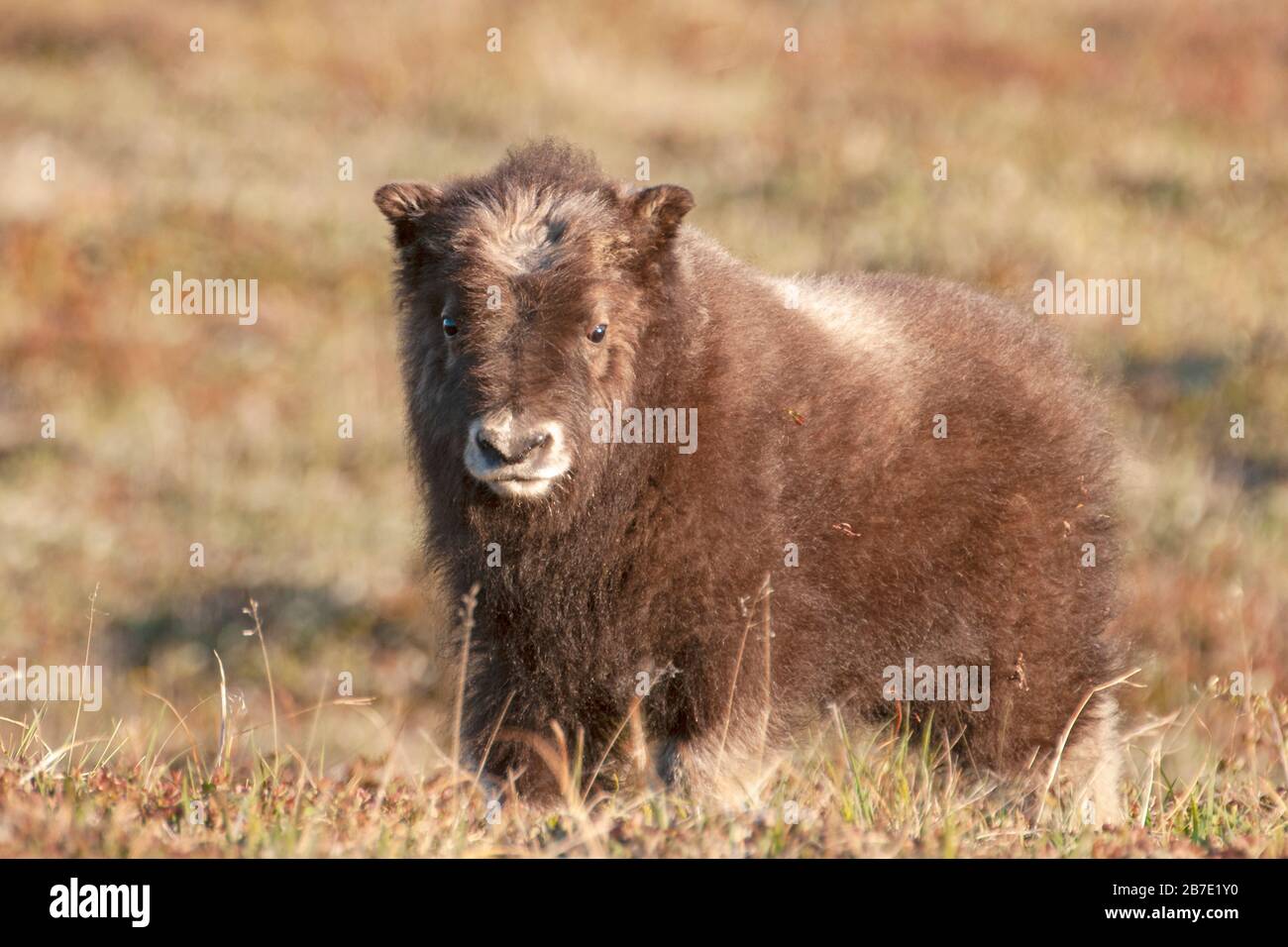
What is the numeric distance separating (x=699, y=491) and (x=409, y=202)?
1.76 meters

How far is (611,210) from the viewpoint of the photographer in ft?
21.8

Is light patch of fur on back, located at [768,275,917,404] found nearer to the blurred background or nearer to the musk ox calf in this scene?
the musk ox calf

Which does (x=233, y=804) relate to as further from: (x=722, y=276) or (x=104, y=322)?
(x=104, y=322)

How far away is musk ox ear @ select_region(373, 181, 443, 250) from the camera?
6.83 meters

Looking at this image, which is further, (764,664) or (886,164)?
(886,164)

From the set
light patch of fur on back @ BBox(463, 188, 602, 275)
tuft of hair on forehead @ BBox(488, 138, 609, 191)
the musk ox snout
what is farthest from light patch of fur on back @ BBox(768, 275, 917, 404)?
the musk ox snout

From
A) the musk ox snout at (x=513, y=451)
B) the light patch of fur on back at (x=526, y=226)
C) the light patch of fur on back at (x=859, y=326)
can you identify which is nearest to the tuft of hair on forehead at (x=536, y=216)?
the light patch of fur on back at (x=526, y=226)

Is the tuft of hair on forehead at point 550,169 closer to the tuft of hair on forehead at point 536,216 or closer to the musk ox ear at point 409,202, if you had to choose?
the tuft of hair on forehead at point 536,216

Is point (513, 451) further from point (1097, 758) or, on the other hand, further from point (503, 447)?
point (1097, 758)

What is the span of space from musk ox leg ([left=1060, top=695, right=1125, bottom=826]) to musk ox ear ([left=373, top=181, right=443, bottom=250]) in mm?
3775

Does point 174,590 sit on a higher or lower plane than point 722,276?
lower

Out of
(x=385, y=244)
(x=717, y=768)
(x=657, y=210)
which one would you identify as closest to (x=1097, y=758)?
(x=717, y=768)

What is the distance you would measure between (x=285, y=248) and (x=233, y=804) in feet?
56.2

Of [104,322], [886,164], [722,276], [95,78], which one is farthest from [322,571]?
[95,78]
